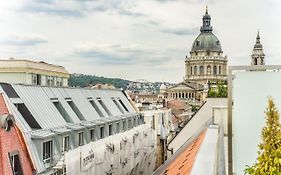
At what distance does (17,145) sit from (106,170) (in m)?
9.24

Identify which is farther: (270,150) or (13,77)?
(13,77)

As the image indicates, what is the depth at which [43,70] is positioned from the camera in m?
36.5

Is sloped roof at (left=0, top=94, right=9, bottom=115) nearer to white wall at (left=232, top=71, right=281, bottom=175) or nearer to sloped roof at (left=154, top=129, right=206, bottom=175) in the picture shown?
sloped roof at (left=154, top=129, right=206, bottom=175)

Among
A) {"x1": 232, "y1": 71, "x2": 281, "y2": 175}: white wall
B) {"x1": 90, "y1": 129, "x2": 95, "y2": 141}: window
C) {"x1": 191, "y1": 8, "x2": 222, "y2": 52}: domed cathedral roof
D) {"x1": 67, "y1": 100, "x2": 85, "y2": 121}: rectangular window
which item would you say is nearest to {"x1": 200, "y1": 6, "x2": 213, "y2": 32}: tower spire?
{"x1": 191, "y1": 8, "x2": 222, "y2": 52}: domed cathedral roof

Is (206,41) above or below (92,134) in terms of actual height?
above

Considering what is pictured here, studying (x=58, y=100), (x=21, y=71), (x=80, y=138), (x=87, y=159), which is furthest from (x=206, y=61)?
(x=87, y=159)

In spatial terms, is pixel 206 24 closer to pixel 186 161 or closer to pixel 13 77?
pixel 13 77

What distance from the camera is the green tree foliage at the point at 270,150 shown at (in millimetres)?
5910

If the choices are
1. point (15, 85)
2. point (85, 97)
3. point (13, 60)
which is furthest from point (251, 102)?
point (13, 60)

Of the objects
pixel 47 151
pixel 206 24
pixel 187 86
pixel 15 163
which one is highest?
pixel 206 24

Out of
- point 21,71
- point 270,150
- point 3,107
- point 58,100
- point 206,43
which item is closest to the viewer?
point 270,150

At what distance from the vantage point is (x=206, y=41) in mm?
170875

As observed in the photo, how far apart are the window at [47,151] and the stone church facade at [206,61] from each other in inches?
5797

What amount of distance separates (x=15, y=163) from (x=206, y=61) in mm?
154122
